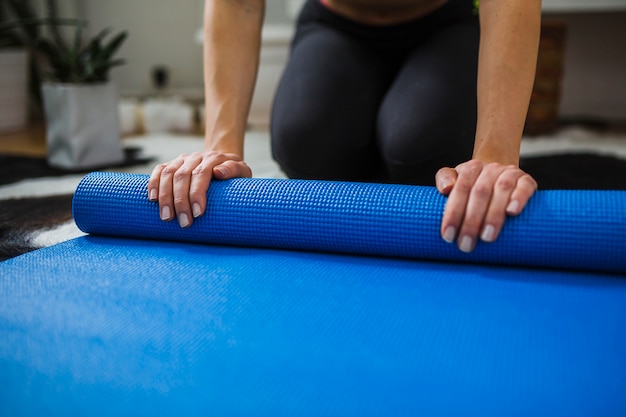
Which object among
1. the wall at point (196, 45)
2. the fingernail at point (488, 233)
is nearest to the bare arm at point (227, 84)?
the fingernail at point (488, 233)

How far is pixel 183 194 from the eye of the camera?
33.3 inches

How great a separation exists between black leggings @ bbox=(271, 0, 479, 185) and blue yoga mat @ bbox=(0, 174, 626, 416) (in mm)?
325

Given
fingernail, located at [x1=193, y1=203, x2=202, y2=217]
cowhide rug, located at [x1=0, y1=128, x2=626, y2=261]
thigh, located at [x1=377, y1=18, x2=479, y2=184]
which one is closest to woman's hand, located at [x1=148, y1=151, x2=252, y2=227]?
fingernail, located at [x1=193, y1=203, x2=202, y2=217]

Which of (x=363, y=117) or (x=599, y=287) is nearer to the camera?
(x=599, y=287)

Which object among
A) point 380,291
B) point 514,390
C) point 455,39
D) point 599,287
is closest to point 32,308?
point 380,291

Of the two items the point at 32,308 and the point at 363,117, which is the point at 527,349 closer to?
the point at 32,308

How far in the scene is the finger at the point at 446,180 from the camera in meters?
0.76

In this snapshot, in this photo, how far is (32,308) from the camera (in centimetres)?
67

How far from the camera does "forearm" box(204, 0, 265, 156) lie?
1.02m

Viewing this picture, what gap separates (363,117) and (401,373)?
0.78 meters

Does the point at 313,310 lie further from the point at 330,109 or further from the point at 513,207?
the point at 330,109

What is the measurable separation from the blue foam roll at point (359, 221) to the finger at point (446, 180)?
13 millimetres

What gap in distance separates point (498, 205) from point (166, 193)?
0.45 meters

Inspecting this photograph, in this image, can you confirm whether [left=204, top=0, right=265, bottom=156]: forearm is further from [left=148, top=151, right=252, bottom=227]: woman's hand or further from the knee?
the knee
